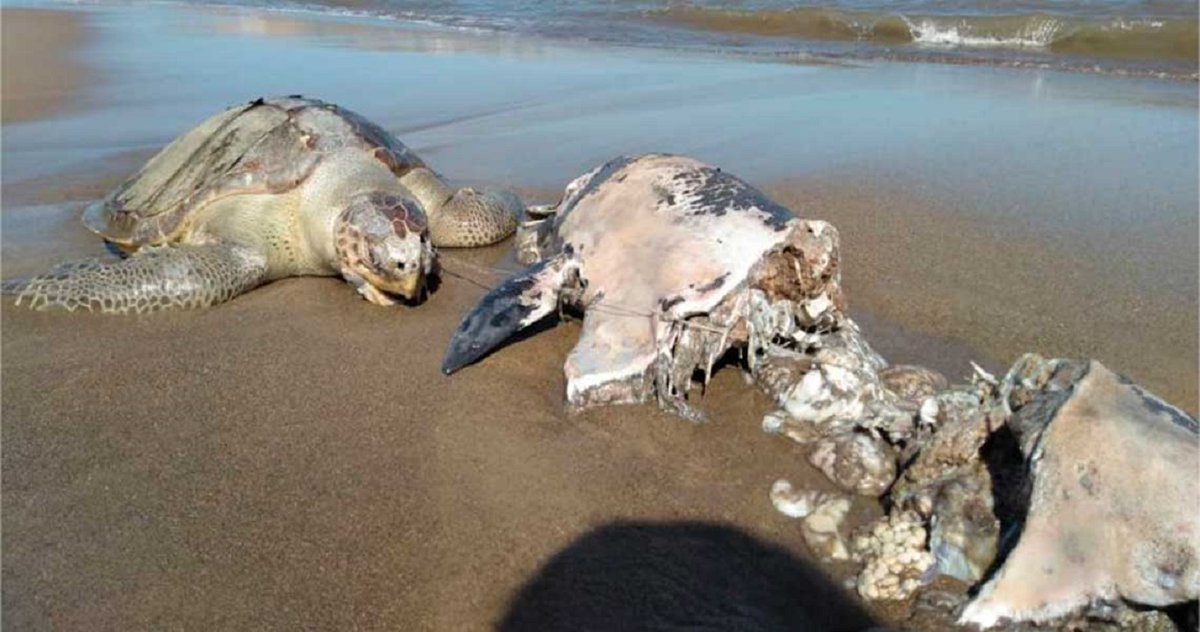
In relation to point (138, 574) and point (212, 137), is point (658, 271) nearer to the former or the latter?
point (138, 574)

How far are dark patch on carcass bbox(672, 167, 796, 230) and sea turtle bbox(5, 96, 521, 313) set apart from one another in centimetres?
118

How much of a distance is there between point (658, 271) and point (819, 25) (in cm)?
1077

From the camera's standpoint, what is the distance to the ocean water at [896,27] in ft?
33.9

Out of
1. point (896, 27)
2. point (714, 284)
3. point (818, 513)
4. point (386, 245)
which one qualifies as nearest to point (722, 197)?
point (714, 284)

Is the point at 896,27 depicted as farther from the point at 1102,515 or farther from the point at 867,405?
the point at 1102,515

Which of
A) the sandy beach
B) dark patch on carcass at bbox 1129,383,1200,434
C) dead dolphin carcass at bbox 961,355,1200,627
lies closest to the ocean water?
the sandy beach

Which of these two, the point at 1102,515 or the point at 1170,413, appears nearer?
the point at 1102,515

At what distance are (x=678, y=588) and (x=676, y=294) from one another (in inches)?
42.0

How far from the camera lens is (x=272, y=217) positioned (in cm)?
432

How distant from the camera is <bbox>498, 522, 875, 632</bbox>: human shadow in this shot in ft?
6.58

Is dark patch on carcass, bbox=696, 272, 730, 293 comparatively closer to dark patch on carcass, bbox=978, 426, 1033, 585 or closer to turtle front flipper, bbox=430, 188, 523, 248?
dark patch on carcass, bbox=978, 426, 1033, 585

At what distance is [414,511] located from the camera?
240 centimetres

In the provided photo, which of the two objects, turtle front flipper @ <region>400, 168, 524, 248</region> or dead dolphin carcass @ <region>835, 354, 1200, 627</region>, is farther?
turtle front flipper @ <region>400, 168, 524, 248</region>

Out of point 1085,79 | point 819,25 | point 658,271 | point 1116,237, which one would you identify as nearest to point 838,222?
point 1116,237
